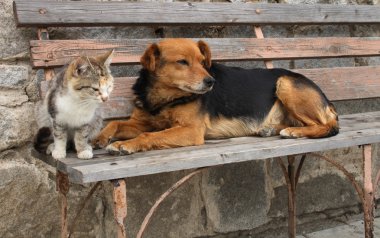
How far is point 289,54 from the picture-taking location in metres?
3.31

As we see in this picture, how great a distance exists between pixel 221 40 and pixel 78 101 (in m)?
1.32

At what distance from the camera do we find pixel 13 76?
8.63ft

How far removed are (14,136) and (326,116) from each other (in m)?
1.84

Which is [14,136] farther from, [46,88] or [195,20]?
[195,20]

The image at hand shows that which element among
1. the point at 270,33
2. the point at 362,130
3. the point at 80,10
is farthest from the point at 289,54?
the point at 80,10

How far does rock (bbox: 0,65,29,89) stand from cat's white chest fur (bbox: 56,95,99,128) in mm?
641

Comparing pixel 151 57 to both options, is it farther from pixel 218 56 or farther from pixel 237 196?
pixel 237 196

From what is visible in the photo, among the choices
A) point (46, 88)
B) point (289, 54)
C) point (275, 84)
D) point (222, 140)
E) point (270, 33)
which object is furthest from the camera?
point (270, 33)

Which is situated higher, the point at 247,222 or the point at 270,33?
the point at 270,33

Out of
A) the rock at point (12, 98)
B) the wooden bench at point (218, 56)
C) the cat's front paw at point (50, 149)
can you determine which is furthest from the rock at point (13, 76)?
the cat's front paw at point (50, 149)

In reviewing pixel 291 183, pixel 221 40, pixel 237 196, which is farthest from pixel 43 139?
pixel 291 183

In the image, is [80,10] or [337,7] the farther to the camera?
[337,7]

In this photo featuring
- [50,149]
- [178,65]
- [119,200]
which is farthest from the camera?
[178,65]

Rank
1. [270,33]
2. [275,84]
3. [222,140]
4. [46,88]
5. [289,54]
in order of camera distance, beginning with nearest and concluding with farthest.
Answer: [46,88] → [222,140] → [275,84] → [289,54] → [270,33]
